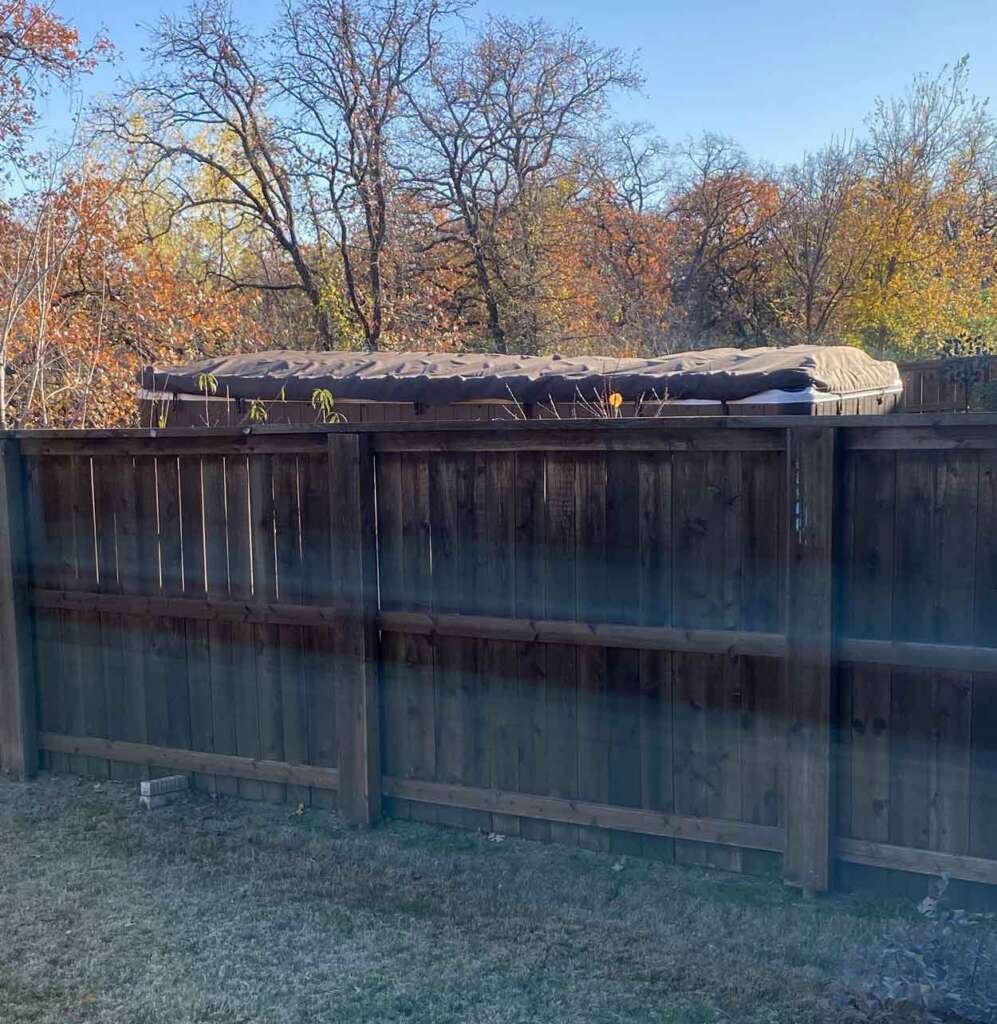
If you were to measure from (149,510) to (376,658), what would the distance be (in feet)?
4.92

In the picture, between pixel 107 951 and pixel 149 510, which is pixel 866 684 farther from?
pixel 149 510

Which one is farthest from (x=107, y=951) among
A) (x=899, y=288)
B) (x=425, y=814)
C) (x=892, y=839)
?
(x=899, y=288)

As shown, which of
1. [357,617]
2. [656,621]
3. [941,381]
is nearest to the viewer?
[656,621]

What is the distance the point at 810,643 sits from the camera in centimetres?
416

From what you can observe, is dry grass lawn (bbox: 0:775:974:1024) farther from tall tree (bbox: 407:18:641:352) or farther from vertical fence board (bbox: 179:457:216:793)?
tall tree (bbox: 407:18:641:352)

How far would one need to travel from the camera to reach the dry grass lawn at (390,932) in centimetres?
351

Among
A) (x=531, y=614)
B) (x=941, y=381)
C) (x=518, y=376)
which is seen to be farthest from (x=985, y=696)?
(x=941, y=381)

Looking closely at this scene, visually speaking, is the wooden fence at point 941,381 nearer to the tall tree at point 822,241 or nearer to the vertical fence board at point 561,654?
the vertical fence board at point 561,654

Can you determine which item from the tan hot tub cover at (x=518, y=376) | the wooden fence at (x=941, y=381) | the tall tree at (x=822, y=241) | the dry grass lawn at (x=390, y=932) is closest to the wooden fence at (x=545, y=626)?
the dry grass lawn at (x=390, y=932)

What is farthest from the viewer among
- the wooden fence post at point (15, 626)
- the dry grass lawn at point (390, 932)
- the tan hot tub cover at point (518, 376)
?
the tan hot tub cover at point (518, 376)

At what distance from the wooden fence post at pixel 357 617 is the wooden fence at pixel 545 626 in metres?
0.01

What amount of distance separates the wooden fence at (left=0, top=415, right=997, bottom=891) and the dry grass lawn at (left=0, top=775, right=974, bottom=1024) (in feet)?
0.83

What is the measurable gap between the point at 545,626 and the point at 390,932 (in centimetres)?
134

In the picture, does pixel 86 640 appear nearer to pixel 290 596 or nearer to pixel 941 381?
pixel 290 596
